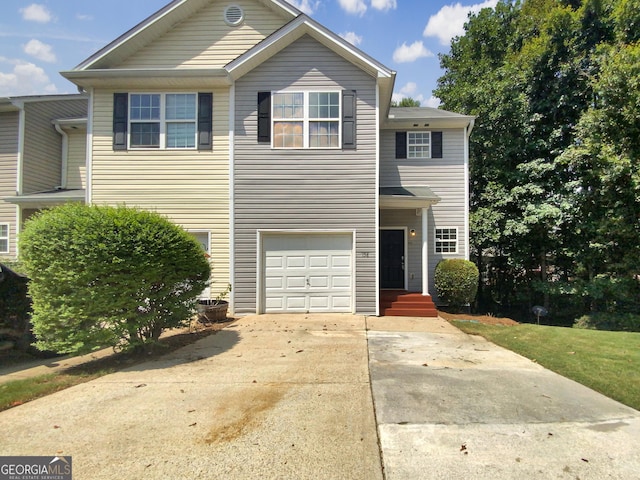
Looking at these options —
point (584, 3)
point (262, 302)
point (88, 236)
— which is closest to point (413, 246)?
point (262, 302)

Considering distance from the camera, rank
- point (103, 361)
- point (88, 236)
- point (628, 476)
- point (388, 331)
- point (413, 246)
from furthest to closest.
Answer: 1. point (413, 246)
2. point (388, 331)
3. point (103, 361)
4. point (88, 236)
5. point (628, 476)

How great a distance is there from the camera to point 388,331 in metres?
7.78

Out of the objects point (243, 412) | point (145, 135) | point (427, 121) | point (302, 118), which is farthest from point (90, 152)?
point (427, 121)

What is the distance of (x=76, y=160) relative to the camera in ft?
43.4

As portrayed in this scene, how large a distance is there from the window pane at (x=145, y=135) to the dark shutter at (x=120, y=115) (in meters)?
0.23

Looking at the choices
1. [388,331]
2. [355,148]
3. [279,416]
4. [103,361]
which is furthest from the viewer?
[355,148]

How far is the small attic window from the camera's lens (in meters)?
10.6

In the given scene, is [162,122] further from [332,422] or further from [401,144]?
[332,422]

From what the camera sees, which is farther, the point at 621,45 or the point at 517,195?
the point at 517,195

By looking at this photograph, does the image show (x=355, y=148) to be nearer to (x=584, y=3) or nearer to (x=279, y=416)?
(x=279, y=416)

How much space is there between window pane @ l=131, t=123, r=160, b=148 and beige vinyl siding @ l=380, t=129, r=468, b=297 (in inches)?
290

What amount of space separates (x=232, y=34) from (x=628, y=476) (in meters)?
12.3

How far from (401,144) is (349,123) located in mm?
3728

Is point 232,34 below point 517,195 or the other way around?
the other way around
